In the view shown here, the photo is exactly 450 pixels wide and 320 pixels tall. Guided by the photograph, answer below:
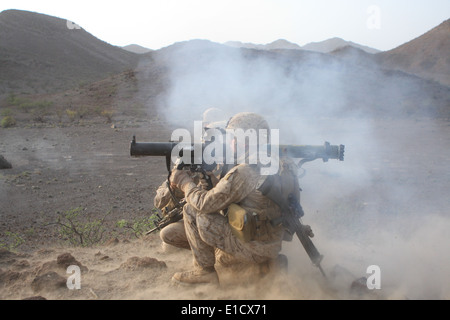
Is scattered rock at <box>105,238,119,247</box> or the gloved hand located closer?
the gloved hand

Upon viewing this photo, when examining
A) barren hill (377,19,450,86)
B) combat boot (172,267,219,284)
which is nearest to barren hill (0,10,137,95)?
barren hill (377,19,450,86)

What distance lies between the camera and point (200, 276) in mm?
3277

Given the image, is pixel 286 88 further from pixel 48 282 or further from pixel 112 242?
pixel 48 282

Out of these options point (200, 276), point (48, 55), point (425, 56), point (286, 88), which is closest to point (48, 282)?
point (200, 276)

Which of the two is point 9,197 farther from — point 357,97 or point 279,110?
point 357,97

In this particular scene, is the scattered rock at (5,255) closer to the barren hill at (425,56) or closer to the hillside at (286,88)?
the hillside at (286,88)

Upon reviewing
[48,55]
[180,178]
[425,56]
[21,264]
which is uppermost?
[48,55]

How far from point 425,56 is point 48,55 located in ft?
120

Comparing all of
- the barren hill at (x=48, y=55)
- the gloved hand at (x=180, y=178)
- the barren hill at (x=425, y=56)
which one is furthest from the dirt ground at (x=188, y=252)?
the barren hill at (x=425, y=56)

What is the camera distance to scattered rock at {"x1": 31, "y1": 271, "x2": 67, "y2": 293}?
330 cm

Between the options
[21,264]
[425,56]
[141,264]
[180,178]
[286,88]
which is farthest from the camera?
[425,56]

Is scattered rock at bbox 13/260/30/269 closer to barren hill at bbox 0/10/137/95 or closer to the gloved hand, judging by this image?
the gloved hand

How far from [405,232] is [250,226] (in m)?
2.53

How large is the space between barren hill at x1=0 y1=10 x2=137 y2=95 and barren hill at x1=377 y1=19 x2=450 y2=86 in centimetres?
2796
